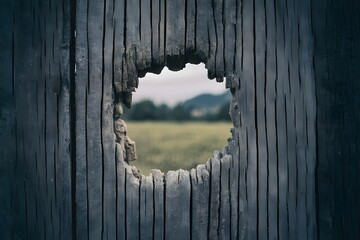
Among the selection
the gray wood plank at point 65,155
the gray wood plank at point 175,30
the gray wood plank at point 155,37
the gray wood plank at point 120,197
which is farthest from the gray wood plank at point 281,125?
the gray wood plank at point 65,155

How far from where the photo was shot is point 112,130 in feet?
6.49

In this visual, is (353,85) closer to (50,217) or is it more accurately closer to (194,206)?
(194,206)

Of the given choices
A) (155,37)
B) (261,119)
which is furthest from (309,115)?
(155,37)

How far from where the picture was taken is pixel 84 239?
6.51ft

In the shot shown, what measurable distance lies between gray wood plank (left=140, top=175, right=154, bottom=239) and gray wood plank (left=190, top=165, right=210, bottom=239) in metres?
0.19

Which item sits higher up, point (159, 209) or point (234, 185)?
point (234, 185)

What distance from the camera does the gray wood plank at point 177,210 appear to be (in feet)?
6.48

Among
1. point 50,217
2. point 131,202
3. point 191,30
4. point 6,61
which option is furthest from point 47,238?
point 191,30

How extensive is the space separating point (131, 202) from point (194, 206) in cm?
29

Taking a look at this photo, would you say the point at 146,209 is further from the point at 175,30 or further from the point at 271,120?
the point at 175,30

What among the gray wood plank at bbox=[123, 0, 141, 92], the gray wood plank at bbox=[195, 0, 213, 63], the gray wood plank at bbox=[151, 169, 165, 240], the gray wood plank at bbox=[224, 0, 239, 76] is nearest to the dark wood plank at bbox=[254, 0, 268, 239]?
the gray wood plank at bbox=[224, 0, 239, 76]

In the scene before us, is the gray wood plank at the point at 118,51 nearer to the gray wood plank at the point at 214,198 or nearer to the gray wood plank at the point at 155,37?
the gray wood plank at the point at 155,37

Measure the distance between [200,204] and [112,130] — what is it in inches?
21.2

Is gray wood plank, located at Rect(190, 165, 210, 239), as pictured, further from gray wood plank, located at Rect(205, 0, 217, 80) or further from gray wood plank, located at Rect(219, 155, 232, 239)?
gray wood plank, located at Rect(205, 0, 217, 80)
